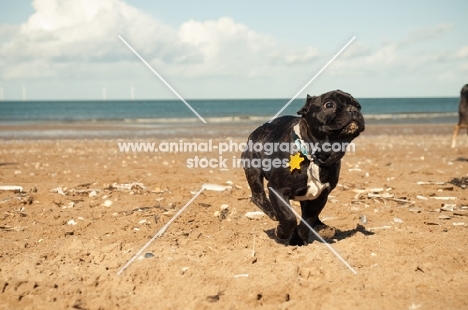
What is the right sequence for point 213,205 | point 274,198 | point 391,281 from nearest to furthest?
point 391,281, point 274,198, point 213,205

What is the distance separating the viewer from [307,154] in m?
5.28

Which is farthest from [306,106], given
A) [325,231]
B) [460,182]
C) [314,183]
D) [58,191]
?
[460,182]

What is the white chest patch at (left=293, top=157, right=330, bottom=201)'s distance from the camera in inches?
210

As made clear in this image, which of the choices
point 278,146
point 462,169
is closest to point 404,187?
point 462,169

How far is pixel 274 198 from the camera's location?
5.63 meters

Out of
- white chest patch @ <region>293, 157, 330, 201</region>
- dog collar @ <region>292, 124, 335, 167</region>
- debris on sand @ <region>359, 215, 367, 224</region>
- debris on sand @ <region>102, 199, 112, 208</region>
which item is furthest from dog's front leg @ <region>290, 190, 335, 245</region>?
debris on sand @ <region>102, 199, 112, 208</region>

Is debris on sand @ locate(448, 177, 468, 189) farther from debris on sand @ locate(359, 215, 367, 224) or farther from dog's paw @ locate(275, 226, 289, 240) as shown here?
dog's paw @ locate(275, 226, 289, 240)

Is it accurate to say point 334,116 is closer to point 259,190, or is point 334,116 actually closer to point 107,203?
point 259,190

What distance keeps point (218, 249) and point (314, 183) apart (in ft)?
4.11

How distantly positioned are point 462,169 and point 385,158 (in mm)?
2915

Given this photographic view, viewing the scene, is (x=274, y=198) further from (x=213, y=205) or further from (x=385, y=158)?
(x=385, y=158)

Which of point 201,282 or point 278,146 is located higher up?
point 278,146

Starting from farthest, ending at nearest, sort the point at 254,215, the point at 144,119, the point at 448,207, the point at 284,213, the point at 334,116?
1. the point at 144,119
2. the point at 448,207
3. the point at 254,215
4. the point at 284,213
5. the point at 334,116

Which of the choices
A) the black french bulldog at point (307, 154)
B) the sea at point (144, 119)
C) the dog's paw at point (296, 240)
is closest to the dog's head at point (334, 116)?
the black french bulldog at point (307, 154)
